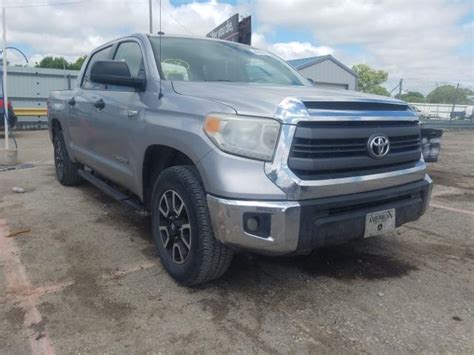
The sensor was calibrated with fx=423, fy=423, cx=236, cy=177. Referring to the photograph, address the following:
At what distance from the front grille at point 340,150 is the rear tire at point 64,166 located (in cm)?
428

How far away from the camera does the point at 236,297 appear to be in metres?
2.93

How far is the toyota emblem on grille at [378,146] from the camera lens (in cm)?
275

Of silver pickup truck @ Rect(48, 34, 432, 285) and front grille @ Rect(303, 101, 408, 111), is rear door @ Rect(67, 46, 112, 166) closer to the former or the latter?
silver pickup truck @ Rect(48, 34, 432, 285)

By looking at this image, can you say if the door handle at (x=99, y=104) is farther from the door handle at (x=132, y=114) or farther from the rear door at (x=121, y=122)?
the door handle at (x=132, y=114)

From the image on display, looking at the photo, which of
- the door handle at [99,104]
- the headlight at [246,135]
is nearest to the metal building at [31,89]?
the door handle at [99,104]

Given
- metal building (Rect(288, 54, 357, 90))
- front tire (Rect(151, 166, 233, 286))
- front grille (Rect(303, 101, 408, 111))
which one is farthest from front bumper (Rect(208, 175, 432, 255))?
metal building (Rect(288, 54, 357, 90))

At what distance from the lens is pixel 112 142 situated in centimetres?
401

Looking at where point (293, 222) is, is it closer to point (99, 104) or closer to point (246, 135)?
point (246, 135)

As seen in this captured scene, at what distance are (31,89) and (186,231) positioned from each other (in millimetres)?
17458

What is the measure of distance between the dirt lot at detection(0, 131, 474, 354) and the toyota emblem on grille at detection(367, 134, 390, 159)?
3.26 feet

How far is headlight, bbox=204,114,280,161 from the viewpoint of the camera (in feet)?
8.25

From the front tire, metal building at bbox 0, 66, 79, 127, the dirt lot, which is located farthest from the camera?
metal building at bbox 0, 66, 79, 127

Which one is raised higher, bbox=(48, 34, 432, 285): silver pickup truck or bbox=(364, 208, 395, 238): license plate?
bbox=(48, 34, 432, 285): silver pickup truck

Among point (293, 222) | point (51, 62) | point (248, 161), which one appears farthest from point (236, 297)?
point (51, 62)
